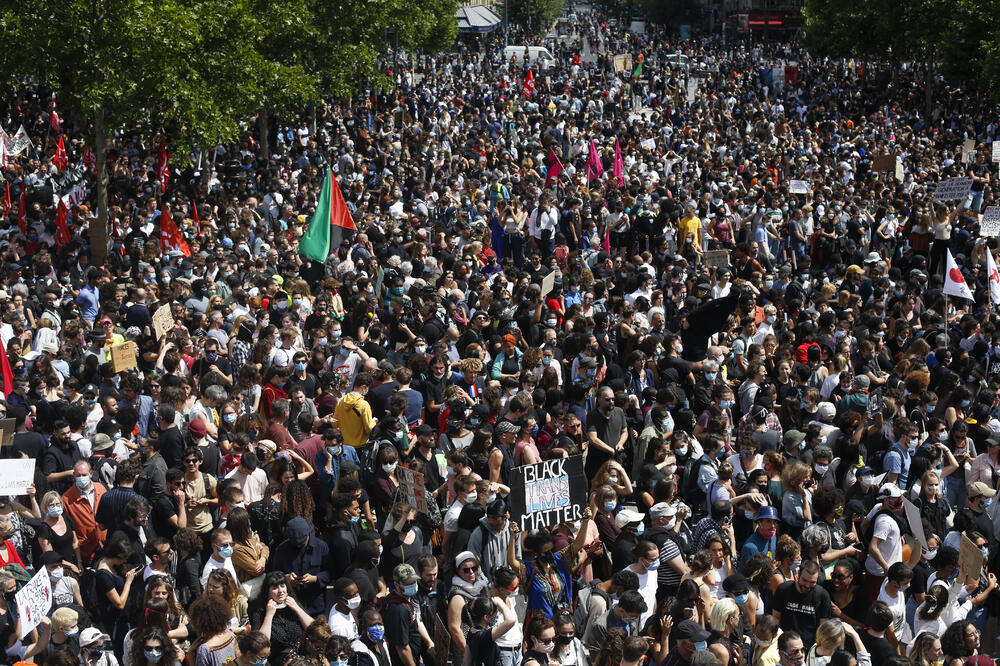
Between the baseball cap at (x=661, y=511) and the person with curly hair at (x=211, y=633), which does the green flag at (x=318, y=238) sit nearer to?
the baseball cap at (x=661, y=511)

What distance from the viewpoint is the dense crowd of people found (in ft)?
25.1

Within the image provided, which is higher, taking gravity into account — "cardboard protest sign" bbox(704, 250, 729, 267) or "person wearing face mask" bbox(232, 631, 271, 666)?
"person wearing face mask" bbox(232, 631, 271, 666)

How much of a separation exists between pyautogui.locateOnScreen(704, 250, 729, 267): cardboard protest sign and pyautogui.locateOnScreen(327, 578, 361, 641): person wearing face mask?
437 inches

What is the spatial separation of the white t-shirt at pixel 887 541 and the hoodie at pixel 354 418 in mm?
4231

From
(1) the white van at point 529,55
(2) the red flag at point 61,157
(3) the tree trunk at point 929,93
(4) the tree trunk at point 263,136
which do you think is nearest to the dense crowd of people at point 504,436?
(2) the red flag at point 61,157

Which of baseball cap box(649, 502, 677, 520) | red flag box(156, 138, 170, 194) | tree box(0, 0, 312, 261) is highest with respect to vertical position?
tree box(0, 0, 312, 261)

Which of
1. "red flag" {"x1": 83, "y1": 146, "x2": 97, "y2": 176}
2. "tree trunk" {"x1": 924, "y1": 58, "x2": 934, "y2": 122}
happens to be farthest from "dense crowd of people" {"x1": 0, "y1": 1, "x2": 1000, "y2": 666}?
"tree trunk" {"x1": 924, "y1": 58, "x2": 934, "y2": 122}

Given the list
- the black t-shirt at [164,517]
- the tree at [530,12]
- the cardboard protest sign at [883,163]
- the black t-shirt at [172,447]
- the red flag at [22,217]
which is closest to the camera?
the black t-shirt at [164,517]

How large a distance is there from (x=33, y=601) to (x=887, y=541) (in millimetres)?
5601

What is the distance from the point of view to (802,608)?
784cm

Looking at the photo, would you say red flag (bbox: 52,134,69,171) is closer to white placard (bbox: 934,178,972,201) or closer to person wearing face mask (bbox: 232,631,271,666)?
white placard (bbox: 934,178,972,201)

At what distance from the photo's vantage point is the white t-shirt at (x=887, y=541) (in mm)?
8547

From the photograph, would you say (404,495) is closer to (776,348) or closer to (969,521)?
(969,521)

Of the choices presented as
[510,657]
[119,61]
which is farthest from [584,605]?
[119,61]
